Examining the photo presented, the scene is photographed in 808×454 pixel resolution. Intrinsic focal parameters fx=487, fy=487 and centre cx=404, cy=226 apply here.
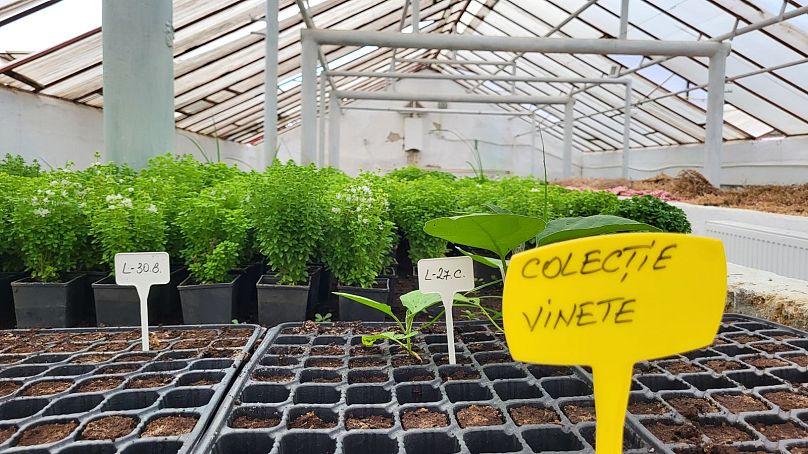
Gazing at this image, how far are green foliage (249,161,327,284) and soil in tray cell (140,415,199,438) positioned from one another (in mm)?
826

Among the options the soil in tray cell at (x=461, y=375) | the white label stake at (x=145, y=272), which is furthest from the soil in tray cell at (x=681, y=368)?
the white label stake at (x=145, y=272)

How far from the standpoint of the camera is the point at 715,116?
5473 mm

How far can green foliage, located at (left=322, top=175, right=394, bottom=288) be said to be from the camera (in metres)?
1.78

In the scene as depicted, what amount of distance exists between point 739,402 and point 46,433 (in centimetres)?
130

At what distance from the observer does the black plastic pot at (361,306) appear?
1783mm

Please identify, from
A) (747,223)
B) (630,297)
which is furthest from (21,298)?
(747,223)

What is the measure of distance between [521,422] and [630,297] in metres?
0.46

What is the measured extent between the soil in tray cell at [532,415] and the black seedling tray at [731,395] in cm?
14

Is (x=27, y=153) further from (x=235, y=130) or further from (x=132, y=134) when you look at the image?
(x=235, y=130)

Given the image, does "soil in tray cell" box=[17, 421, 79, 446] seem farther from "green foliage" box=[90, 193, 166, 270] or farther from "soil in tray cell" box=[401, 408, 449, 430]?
"green foliage" box=[90, 193, 166, 270]

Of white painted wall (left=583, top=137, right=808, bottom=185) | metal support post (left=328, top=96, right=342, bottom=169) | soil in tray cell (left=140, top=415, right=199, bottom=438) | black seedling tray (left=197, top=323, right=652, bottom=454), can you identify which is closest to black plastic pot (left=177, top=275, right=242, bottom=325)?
black seedling tray (left=197, top=323, right=652, bottom=454)

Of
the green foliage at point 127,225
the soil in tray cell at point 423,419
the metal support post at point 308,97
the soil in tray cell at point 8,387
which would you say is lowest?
the soil in tray cell at point 423,419

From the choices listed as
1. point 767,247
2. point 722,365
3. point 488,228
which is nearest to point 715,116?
→ point 767,247

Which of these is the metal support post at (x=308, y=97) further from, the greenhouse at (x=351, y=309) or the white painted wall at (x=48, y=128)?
the greenhouse at (x=351, y=309)
